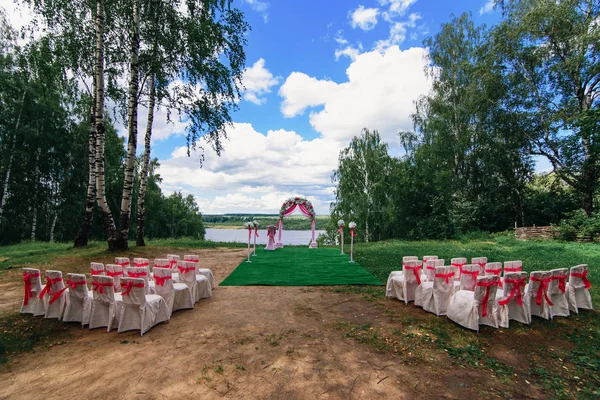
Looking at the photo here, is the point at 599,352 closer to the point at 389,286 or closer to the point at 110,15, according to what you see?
the point at 389,286

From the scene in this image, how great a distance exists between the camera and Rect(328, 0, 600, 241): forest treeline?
13.3m

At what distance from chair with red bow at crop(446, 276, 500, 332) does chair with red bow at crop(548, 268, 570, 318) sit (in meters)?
1.24

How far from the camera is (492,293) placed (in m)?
3.77

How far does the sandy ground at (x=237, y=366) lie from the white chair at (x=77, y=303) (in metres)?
0.14

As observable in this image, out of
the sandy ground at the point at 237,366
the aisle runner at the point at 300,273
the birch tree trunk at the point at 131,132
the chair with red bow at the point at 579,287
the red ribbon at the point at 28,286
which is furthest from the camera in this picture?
the birch tree trunk at the point at 131,132

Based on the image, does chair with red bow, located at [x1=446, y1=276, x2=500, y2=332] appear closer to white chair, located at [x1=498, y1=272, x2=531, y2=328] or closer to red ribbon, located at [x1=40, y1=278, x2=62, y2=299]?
white chair, located at [x1=498, y1=272, x2=531, y2=328]

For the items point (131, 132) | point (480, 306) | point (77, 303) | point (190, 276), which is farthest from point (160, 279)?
point (131, 132)

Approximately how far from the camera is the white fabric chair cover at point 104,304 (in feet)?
12.1

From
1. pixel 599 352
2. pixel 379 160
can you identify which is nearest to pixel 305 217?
pixel 379 160

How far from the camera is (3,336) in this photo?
3.50 metres

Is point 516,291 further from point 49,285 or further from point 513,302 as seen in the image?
point 49,285

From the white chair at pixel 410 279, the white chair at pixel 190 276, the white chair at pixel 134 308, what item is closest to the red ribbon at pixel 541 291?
the white chair at pixel 410 279

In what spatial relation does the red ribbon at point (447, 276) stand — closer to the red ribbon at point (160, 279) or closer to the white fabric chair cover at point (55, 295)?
the red ribbon at point (160, 279)

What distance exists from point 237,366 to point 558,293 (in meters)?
4.85
